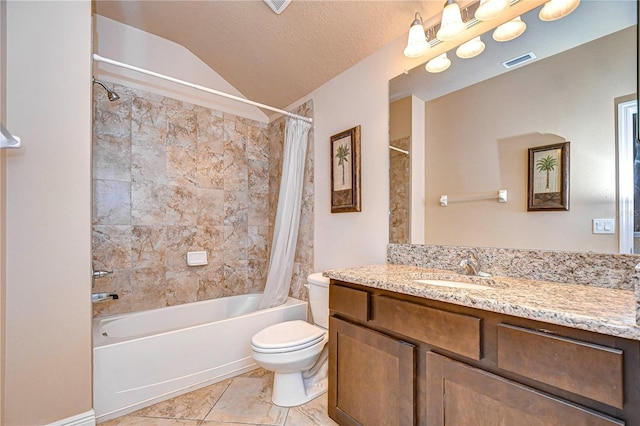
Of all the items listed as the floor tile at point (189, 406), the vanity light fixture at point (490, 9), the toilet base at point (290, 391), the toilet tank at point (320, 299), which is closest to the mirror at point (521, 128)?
the vanity light fixture at point (490, 9)

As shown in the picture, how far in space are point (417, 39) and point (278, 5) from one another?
93 centimetres

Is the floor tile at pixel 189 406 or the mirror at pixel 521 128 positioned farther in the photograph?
the floor tile at pixel 189 406

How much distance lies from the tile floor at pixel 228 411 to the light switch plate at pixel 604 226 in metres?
1.57

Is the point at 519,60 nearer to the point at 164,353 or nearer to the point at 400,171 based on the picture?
the point at 400,171

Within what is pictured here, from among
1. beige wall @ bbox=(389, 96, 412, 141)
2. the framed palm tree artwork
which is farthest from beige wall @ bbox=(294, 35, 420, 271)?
the framed palm tree artwork

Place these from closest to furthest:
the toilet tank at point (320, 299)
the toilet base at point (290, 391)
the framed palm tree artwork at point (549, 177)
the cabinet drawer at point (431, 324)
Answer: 1. the cabinet drawer at point (431, 324)
2. the framed palm tree artwork at point (549, 177)
3. the toilet base at point (290, 391)
4. the toilet tank at point (320, 299)

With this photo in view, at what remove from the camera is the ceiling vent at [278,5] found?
1.86m

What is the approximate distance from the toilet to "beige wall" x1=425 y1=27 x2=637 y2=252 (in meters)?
0.89

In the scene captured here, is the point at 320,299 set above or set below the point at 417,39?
below

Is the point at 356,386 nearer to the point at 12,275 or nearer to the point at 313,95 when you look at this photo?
the point at 12,275

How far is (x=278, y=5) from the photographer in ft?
6.20

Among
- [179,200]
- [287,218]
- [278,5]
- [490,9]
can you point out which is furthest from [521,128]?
[179,200]

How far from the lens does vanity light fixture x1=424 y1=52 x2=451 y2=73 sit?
1.66 metres

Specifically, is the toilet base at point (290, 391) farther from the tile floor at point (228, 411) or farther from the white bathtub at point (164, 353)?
the white bathtub at point (164, 353)
